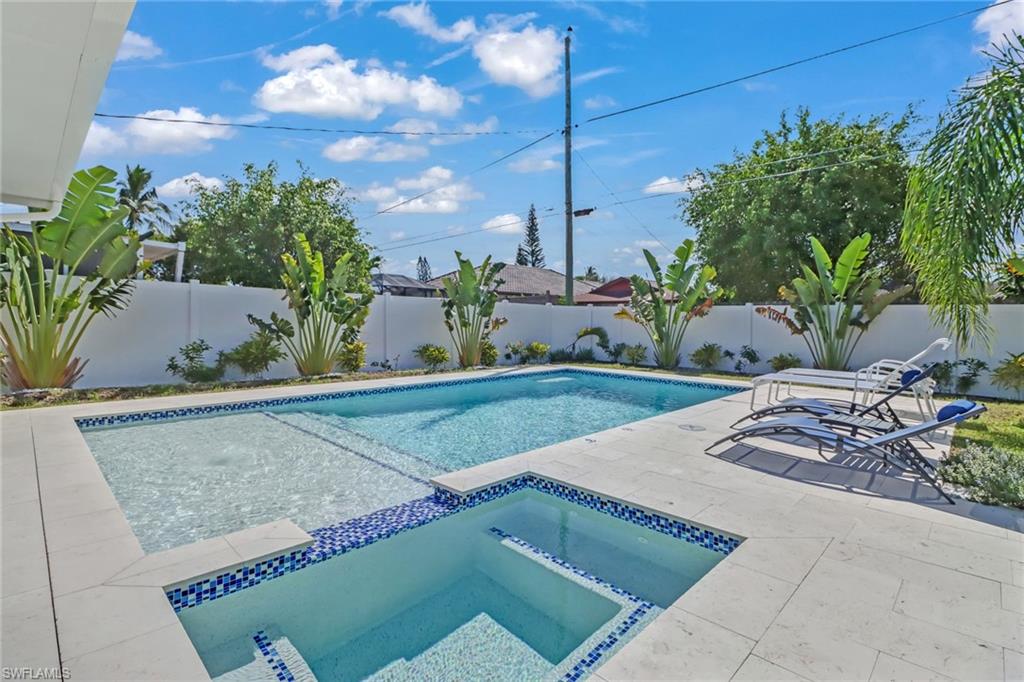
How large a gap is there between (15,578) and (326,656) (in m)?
1.95

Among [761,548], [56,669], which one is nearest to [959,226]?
[761,548]

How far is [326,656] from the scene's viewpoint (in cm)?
290

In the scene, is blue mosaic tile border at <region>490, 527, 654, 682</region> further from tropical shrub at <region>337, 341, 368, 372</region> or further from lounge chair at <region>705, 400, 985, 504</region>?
tropical shrub at <region>337, 341, 368, 372</region>

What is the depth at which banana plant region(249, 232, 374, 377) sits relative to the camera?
466 inches

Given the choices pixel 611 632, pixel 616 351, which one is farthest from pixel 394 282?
pixel 611 632

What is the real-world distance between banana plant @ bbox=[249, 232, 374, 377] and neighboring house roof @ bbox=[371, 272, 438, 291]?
75.7ft

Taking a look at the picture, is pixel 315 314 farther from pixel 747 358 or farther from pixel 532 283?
pixel 532 283

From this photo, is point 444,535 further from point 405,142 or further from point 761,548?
point 405,142

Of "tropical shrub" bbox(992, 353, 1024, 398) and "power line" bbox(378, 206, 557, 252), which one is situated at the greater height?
"power line" bbox(378, 206, 557, 252)

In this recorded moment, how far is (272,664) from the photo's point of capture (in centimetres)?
279

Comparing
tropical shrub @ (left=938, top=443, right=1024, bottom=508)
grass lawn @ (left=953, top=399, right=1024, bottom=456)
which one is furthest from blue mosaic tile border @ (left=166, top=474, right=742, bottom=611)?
grass lawn @ (left=953, top=399, right=1024, bottom=456)

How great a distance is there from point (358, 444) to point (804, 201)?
18.4 metres

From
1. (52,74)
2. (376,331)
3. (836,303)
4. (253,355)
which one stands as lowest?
(253,355)

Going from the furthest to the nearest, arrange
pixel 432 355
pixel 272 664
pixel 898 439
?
1. pixel 432 355
2. pixel 898 439
3. pixel 272 664
